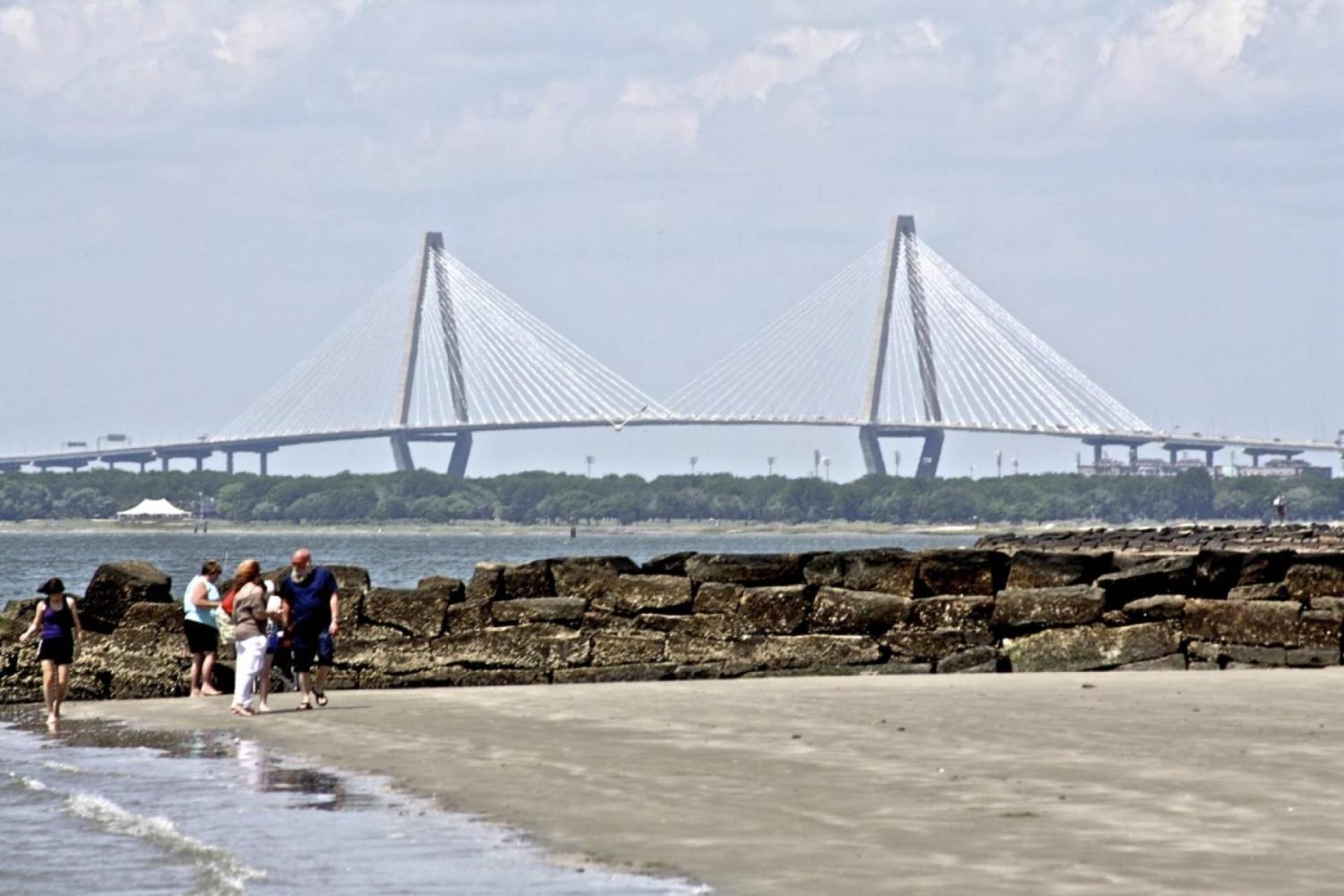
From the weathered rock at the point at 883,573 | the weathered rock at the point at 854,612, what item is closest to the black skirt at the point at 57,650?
the weathered rock at the point at 854,612

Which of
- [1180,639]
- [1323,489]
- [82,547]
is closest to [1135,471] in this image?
[1323,489]

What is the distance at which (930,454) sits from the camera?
125m

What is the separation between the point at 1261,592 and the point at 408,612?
5.54 meters

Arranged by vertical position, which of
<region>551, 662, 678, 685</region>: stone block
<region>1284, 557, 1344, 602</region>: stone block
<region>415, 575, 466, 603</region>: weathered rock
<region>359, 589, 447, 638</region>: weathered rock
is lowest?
→ <region>551, 662, 678, 685</region>: stone block

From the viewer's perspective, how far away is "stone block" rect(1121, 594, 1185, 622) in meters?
15.9

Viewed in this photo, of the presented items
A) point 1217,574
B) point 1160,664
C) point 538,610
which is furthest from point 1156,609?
point 538,610

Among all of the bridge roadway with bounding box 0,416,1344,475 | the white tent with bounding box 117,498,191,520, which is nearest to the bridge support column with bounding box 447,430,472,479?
the bridge roadway with bounding box 0,416,1344,475

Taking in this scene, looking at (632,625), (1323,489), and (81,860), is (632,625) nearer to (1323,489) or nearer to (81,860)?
(81,860)

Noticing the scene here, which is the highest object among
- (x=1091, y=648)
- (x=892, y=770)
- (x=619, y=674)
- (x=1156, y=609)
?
(x=1156, y=609)

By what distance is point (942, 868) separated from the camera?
8305mm

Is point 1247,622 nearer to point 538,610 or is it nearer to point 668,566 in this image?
point 668,566

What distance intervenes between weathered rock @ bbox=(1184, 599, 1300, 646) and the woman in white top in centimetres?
625

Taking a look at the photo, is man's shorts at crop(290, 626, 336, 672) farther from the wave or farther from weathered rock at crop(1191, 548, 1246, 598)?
weathered rock at crop(1191, 548, 1246, 598)

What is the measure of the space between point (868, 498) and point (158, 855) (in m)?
162
